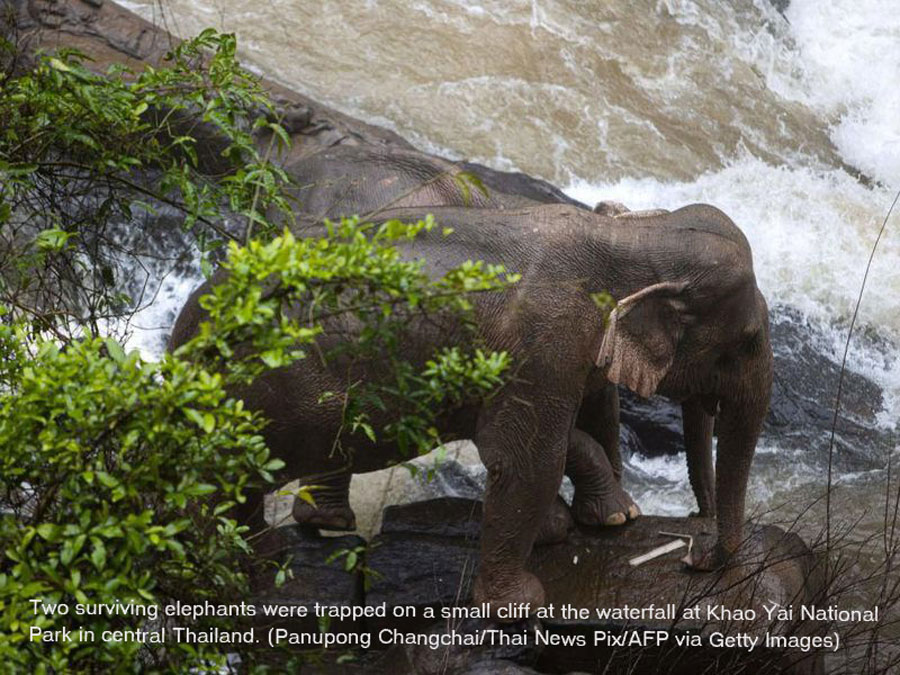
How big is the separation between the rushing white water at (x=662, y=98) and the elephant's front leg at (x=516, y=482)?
4.06 metres

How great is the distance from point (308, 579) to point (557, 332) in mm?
1524

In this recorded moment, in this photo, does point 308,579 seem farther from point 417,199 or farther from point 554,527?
point 417,199

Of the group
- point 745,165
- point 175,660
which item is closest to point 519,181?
point 745,165

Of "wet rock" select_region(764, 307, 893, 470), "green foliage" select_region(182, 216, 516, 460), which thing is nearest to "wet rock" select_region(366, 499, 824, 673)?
"green foliage" select_region(182, 216, 516, 460)

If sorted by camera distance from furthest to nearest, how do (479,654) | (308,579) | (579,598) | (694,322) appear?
(308,579) → (579,598) → (479,654) → (694,322)

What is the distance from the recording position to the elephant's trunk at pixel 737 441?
191 inches

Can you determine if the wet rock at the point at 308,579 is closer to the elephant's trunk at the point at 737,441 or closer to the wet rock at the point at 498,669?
the wet rock at the point at 498,669

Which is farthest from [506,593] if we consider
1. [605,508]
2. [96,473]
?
[96,473]

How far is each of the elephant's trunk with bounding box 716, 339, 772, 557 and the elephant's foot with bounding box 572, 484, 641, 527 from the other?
50 centimetres

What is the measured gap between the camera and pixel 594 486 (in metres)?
5.48

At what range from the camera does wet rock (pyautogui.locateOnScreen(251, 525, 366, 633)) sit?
5.11 m

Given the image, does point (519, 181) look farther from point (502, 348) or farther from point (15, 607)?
point (15, 607)

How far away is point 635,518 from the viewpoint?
5.58 meters

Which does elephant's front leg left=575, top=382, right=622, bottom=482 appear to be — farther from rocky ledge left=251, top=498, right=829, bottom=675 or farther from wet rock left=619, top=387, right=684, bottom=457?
wet rock left=619, top=387, right=684, bottom=457
